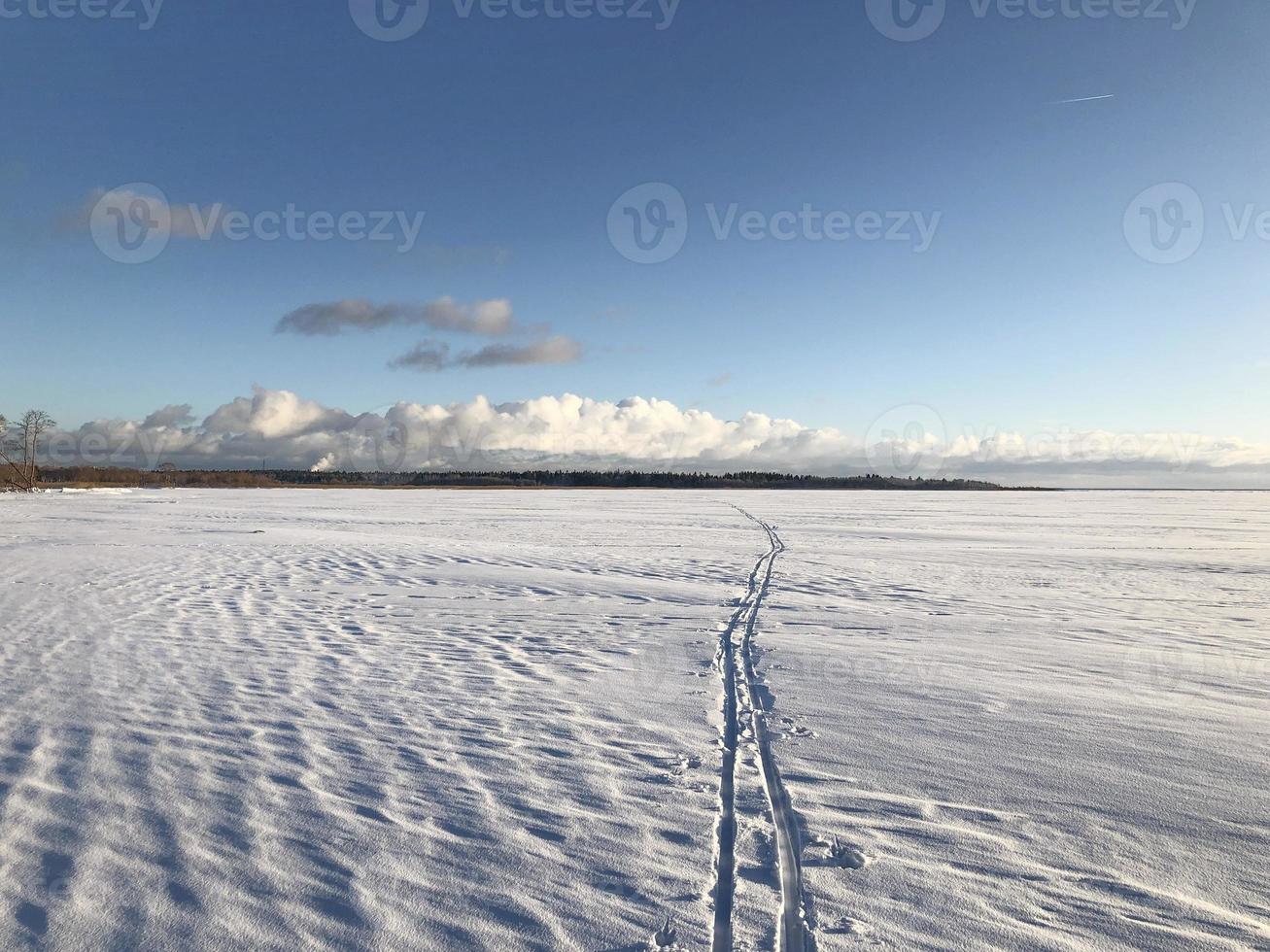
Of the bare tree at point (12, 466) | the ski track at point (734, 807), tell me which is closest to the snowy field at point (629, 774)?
the ski track at point (734, 807)

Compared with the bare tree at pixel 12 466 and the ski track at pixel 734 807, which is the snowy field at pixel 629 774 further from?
the bare tree at pixel 12 466

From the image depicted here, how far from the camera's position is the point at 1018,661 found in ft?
23.8

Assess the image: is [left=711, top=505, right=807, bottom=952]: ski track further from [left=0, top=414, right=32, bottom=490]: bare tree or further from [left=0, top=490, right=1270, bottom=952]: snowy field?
[left=0, top=414, right=32, bottom=490]: bare tree

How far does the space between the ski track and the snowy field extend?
0.8 inches

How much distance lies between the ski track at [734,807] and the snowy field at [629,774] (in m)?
0.02

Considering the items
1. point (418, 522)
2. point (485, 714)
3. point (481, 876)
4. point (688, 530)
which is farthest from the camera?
point (418, 522)

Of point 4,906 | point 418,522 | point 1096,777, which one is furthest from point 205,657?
point 418,522

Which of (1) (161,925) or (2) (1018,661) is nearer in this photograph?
(1) (161,925)

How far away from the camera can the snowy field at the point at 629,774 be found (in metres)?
3.08

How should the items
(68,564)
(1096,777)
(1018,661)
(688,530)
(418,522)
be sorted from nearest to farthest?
(1096,777), (1018,661), (68,564), (688,530), (418,522)

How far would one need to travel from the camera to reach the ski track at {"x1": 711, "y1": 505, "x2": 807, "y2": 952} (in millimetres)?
2961

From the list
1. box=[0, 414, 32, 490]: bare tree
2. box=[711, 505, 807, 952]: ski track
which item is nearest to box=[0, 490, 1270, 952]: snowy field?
box=[711, 505, 807, 952]: ski track

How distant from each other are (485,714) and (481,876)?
234cm

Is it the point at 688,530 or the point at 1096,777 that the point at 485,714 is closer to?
the point at 1096,777
